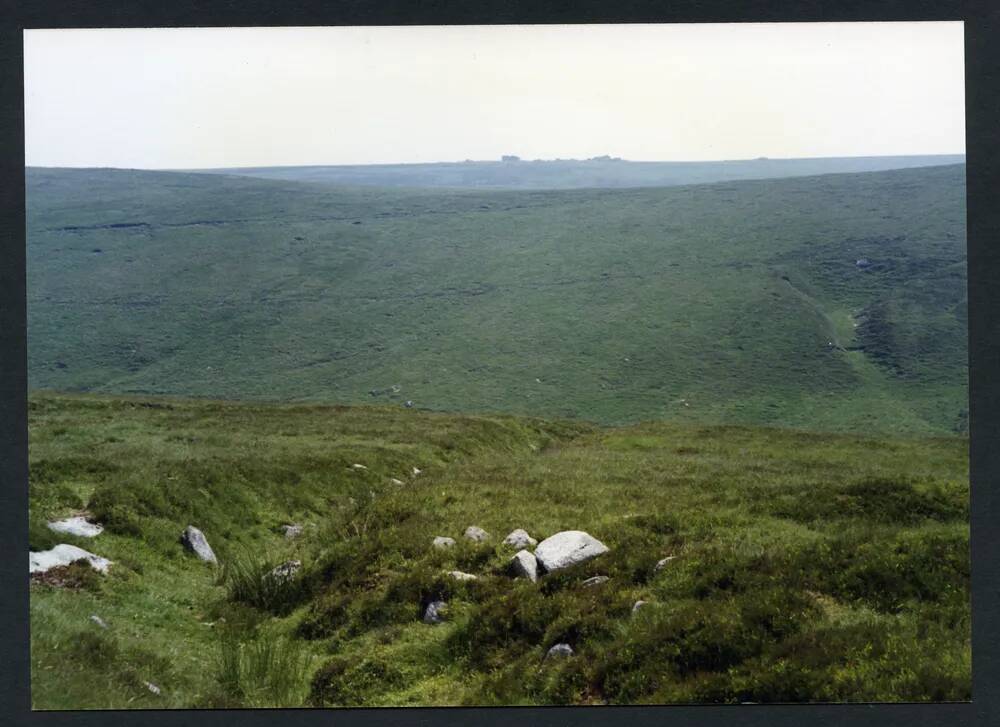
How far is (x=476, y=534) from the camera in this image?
16844 mm

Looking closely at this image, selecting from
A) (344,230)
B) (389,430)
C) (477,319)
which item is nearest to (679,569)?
(389,430)

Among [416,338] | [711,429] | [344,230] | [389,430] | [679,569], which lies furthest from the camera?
[344,230]

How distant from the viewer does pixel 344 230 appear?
3514 inches

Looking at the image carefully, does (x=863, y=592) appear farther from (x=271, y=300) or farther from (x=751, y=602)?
(x=271, y=300)

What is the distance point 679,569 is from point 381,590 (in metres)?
5.47

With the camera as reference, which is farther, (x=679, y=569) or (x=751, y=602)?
(x=679, y=569)

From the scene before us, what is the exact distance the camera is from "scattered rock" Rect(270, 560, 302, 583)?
16.2 metres

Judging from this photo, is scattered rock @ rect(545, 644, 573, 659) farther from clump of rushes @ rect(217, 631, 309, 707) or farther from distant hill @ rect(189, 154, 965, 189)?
distant hill @ rect(189, 154, 965, 189)

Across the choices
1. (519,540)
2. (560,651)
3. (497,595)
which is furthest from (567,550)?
(560,651)

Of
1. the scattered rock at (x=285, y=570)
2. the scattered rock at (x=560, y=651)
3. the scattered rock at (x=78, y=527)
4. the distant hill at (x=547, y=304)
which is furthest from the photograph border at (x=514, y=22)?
the distant hill at (x=547, y=304)

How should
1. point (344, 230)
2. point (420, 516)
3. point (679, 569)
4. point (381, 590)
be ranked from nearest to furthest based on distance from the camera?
point (679, 569), point (381, 590), point (420, 516), point (344, 230)

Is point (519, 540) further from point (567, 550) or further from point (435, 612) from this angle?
point (435, 612)

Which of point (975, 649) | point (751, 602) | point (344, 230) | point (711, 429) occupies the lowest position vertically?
point (711, 429)

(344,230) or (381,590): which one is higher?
(344,230)
